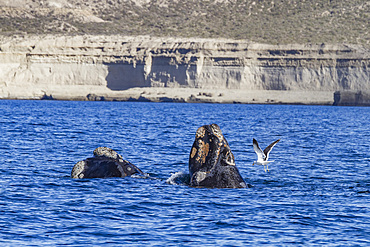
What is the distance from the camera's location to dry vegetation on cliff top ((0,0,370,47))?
428ft

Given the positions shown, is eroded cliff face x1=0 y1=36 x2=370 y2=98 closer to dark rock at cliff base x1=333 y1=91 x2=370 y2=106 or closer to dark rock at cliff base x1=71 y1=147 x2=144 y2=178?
dark rock at cliff base x1=333 y1=91 x2=370 y2=106

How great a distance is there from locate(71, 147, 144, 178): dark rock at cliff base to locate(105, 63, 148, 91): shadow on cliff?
10129cm

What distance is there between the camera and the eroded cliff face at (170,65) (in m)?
114

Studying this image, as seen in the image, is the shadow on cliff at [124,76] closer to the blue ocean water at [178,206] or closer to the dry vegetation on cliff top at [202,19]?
the dry vegetation on cliff top at [202,19]

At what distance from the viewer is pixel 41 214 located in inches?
551

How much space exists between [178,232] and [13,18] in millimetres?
133397

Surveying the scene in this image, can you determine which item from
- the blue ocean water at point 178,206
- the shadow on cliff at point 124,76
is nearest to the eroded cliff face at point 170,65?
the shadow on cliff at point 124,76

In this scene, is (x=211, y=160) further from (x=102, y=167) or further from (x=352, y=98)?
(x=352, y=98)

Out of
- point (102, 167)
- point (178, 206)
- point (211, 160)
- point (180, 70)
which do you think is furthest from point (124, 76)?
point (178, 206)

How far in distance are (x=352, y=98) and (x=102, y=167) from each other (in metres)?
95.5

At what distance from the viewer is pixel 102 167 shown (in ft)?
61.0

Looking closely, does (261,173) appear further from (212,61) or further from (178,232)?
(212,61)

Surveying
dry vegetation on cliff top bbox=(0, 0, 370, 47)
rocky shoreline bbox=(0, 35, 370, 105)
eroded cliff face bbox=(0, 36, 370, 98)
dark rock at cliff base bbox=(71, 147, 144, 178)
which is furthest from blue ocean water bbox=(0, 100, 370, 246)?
dry vegetation on cliff top bbox=(0, 0, 370, 47)

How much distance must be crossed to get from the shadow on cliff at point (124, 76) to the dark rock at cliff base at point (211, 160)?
10441 cm
